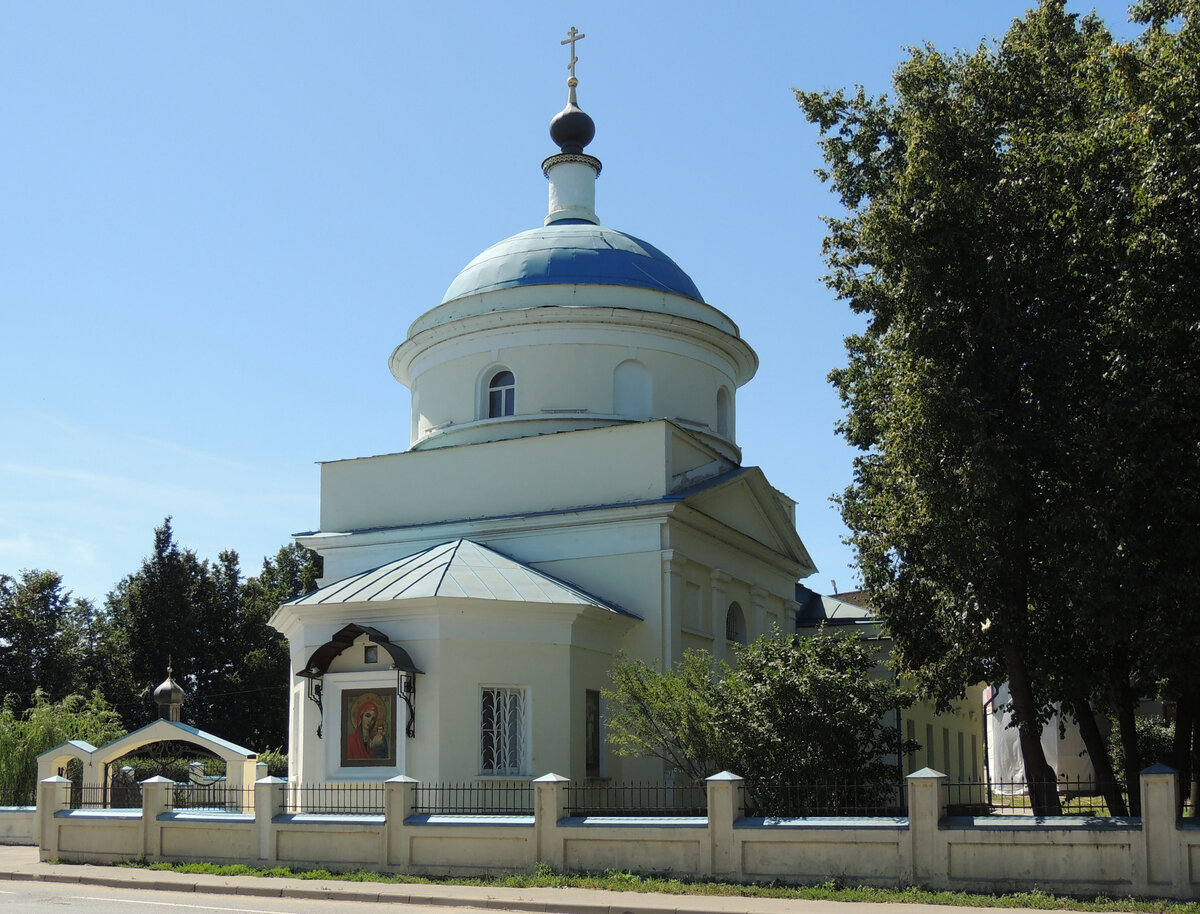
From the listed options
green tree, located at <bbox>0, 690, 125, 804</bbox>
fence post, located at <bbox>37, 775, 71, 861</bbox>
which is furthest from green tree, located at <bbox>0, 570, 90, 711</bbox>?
fence post, located at <bbox>37, 775, 71, 861</bbox>

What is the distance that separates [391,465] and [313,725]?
6.52 meters

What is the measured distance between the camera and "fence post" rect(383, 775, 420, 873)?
15.8 meters

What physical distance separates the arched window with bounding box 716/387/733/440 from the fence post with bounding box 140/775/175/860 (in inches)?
573

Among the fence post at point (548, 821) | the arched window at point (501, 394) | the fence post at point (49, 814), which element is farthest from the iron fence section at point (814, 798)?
the arched window at point (501, 394)

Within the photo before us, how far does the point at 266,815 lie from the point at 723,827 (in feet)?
20.9

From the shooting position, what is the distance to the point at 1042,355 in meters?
16.2

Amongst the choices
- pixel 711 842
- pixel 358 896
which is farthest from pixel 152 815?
pixel 711 842

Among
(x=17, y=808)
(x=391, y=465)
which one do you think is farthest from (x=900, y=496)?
(x=17, y=808)

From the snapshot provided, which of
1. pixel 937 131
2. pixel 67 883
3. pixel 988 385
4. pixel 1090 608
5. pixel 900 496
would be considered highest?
pixel 937 131

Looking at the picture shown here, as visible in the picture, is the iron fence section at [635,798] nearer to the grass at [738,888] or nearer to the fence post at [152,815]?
the grass at [738,888]

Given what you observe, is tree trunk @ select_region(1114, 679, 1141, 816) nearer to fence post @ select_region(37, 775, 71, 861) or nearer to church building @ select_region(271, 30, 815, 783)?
church building @ select_region(271, 30, 815, 783)

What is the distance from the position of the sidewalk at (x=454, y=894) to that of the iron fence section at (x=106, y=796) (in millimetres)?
2436

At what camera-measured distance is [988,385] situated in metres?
16.5

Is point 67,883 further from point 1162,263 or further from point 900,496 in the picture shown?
point 1162,263
